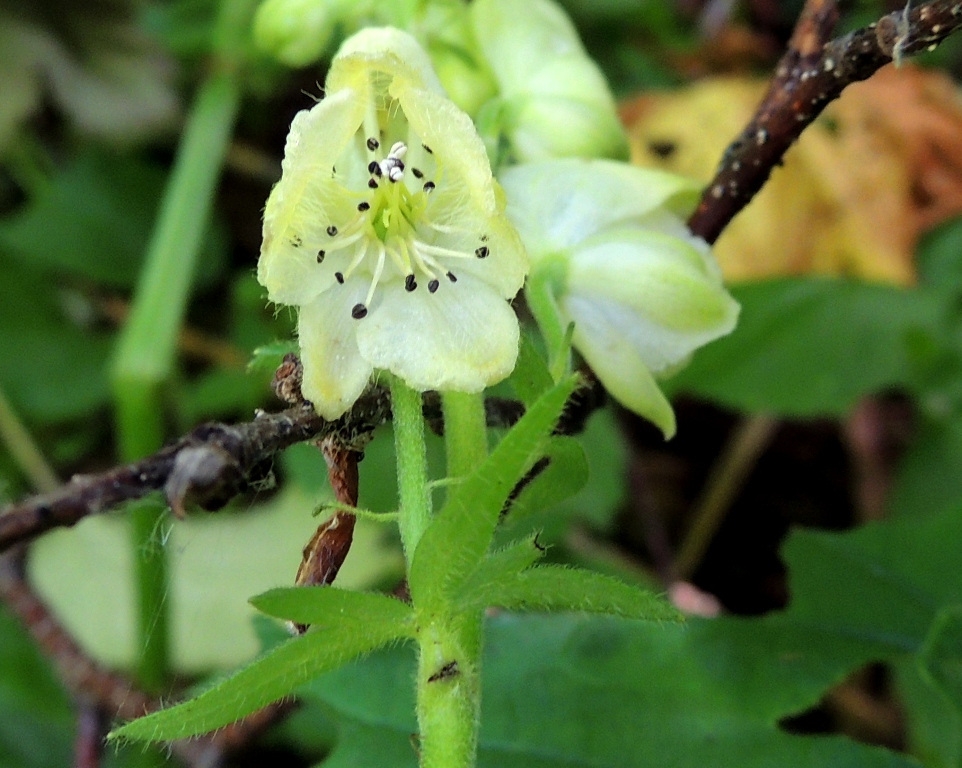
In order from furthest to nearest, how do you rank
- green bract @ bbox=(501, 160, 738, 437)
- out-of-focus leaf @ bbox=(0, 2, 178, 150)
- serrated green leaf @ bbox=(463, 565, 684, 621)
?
1. out-of-focus leaf @ bbox=(0, 2, 178, 150)
2. green bract @ bbox=(501, 160, 738, 437)
3. serrated green leaf @ bbox=(463, 565, 684, 621)

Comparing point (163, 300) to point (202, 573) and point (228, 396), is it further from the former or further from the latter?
point (202, 573)

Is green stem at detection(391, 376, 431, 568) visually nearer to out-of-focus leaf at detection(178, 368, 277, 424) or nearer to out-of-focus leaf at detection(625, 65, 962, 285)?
out-of-focus leaf at detection(178, 368, 277, 424)

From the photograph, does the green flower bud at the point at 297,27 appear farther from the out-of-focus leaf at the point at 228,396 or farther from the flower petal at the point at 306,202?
the out-of-focus leaf at the point at 228,396

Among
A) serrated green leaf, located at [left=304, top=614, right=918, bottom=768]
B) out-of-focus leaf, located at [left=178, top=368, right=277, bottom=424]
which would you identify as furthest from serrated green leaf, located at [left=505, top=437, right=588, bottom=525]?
out-of-focus leaf, located at [left=178, top=368, right=277, bottom=424]

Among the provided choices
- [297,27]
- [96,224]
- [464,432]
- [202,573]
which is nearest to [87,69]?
[96,224]

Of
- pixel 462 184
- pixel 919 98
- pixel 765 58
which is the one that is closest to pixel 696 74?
pixel 765 58

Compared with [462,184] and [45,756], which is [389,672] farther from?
[45,756]
